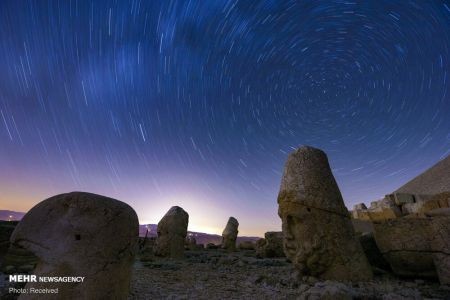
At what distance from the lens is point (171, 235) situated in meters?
9.88

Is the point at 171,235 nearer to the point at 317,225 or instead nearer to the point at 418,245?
the point at 317,225

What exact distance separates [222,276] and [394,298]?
139 inches

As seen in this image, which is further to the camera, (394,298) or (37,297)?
(394,298)

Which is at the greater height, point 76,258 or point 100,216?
point 100,216

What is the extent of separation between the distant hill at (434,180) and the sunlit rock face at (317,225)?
2580 centimetres

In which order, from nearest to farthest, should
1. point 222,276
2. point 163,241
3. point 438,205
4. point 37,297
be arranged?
point 37,297 < point 222,276 < point 163,241 < point 438,205

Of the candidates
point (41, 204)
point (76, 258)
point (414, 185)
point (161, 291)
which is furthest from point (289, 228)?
point (414, 185)

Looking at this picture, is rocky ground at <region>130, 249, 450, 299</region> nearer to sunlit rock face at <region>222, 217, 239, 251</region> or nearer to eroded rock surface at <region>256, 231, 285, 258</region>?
eroded rock surface at <region>256, 231, 285, 258</region>

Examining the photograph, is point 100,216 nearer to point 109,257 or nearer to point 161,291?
point 109,257

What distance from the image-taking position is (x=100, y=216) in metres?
2.88

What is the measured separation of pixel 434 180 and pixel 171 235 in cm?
3092

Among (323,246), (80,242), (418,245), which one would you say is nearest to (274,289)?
(323,246)

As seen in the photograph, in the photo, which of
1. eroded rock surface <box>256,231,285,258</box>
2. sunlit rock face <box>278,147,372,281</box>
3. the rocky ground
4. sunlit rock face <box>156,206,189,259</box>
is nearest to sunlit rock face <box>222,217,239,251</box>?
eroded rock surface <box>256,231,285,258</box>

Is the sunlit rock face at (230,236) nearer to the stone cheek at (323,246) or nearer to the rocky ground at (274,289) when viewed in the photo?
the rocky ground at (274,289)
